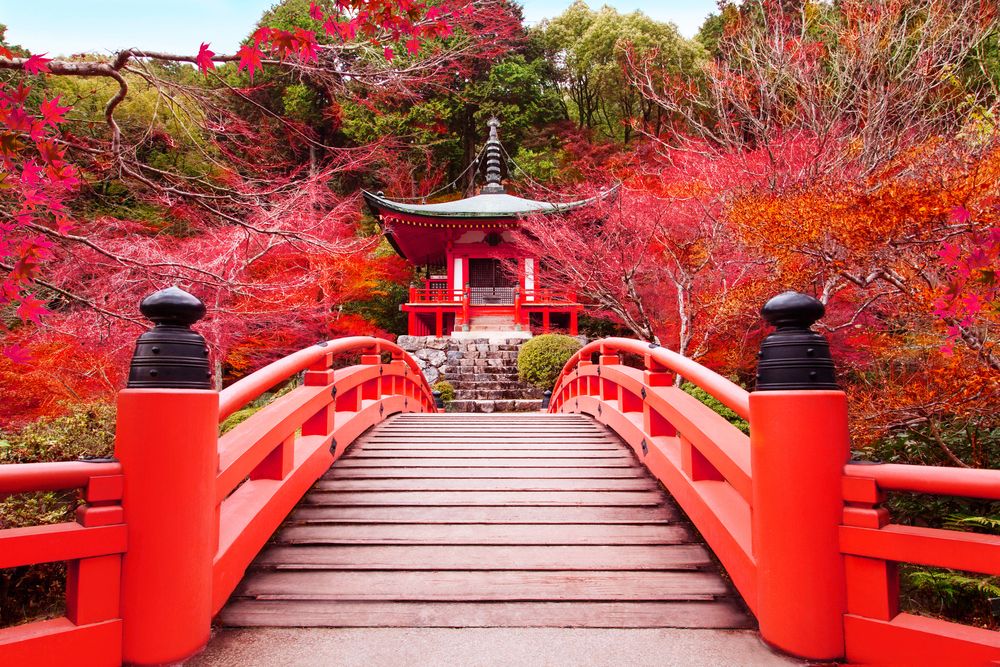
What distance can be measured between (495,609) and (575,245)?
8.99m

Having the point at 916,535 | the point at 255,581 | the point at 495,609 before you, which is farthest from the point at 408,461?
the point at 916,535

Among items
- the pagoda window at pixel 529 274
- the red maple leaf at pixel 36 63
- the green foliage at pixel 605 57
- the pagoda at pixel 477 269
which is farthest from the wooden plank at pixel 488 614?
the green foliage at pixel 605 57

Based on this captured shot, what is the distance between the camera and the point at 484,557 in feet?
8.88

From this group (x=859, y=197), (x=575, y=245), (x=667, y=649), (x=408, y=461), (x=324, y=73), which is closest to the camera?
(x=667, y=649)

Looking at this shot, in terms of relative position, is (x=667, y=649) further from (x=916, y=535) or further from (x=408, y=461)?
(x=408, y=461)

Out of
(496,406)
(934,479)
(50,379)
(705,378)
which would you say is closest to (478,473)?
(705,378)

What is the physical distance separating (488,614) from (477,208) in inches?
701

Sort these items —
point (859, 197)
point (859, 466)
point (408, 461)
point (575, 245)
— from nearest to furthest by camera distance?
1. point (859, 466)
2. point (408, 461)
3. point (859, 197)
4. point (575, 245)

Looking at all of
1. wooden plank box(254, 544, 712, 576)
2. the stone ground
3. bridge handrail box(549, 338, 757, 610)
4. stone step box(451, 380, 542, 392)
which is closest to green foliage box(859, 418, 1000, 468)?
bridge handrail box(549, 338, 757, 610)

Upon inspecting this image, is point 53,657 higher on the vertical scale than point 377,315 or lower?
lower

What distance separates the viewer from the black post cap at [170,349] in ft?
6.41

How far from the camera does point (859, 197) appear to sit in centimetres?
469

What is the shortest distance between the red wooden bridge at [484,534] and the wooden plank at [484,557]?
0.04ft

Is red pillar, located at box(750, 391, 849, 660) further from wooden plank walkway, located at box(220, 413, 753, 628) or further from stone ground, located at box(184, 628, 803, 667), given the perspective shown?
wooden plank walkway, located at box(220, 413, 753, 628)
